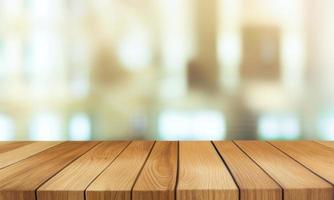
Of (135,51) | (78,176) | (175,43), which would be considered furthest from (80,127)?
(78,176)

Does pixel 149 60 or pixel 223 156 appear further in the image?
pixel 149 60

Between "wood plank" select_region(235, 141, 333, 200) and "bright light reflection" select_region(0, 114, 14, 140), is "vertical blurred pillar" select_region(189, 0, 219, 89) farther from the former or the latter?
"bright light reflection" select_region(0, 114, 14, 140)

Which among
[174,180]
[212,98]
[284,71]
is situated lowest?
[174,180]

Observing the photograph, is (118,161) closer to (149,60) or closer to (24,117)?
(149,60)

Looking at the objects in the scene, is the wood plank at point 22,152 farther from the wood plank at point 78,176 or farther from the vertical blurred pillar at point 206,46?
the vertical blurred pillar at point 206,46

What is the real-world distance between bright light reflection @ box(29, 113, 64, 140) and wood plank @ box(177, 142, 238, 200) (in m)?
0.57

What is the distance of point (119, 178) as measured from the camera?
0.79 m

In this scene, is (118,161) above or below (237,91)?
below

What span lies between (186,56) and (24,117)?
685mm

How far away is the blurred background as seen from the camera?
1396 mm

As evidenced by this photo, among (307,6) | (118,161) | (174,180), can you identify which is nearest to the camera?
(174,180)

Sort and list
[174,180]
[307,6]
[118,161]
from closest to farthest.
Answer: [174,180], [118,161], [307,6]

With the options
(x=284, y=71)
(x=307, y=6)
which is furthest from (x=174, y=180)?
(x=307, y=6)

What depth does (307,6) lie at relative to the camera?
1392 millimetres
